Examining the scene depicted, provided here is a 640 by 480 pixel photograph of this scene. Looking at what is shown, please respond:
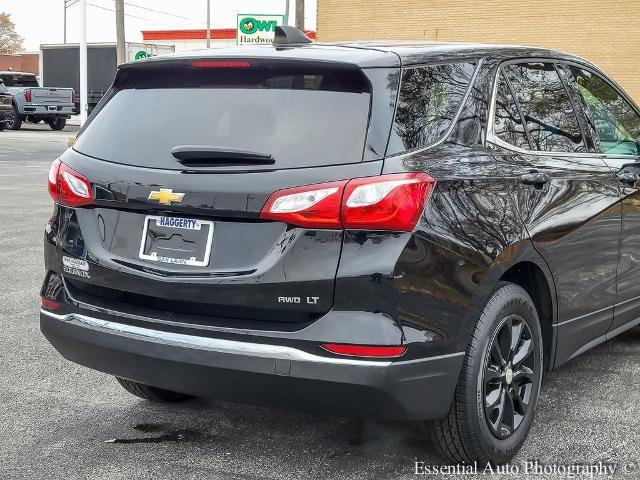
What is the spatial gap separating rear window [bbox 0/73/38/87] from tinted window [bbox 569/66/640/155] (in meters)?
33.2

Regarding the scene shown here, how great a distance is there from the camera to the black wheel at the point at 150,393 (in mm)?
4254

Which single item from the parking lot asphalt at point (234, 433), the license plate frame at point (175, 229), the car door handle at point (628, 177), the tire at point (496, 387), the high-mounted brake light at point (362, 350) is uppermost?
the car door handle at point (628, 177)

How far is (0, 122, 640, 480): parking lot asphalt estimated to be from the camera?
3625mm

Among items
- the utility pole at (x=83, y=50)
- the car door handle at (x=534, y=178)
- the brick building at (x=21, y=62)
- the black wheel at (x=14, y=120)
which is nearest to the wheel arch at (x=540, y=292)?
the car door handle at (x=534, y=178)

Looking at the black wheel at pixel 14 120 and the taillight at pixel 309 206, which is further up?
the taillight at pixel 309 206

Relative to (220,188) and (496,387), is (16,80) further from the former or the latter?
(496,387)

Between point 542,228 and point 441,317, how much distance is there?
0.85m

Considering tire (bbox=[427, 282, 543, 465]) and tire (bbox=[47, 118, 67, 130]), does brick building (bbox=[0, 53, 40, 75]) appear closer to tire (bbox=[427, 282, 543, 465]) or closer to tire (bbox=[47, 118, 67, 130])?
tire (bbox=[47, 118, 67, 130])

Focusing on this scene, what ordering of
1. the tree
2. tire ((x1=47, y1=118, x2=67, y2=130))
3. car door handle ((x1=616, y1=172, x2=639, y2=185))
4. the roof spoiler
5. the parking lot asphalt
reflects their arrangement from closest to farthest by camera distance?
the parking lot asphalt < the roof spoiler < car door handle ((x1=616, y1=172, x2=639, y2=185)) < tire ((x1=47, y1=118, x2=67, y2=130)) < the tree

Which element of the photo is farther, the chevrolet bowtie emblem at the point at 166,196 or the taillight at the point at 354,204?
the chevrolet bowtie emblem at the point at 166,196

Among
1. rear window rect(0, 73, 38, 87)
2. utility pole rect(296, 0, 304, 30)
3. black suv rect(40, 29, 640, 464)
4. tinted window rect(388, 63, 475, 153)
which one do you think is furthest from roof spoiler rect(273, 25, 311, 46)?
rear window rect(0, 73, 38, 87)

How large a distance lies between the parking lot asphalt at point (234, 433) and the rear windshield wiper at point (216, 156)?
123 centimetres

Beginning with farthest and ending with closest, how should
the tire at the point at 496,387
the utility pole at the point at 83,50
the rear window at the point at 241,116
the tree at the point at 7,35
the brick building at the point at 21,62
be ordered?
1. the tree at the point at 7,35
2. the brick building at the point at 21,62
3. the utility pole at the point at 83,50
4. the tire at the point at 496,387
5. the rear window at the point at 241,116

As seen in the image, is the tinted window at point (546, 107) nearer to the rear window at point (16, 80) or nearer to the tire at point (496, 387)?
the tire at point (496, 387)
